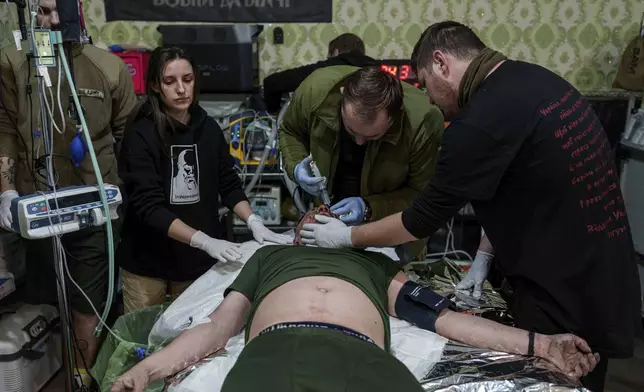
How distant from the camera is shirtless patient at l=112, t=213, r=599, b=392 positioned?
1.18 m

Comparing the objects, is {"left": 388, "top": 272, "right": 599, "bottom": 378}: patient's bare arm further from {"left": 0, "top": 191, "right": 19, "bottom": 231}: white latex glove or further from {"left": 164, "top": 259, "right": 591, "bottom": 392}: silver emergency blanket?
{"left": 0, "top": 191, "right": 19, "bottom": 231}: white latex glove

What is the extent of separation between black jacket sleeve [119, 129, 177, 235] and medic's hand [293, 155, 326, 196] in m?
0.45

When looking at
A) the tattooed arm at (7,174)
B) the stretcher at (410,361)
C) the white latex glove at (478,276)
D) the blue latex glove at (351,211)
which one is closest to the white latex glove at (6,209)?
the tattooed arm at (7,174)

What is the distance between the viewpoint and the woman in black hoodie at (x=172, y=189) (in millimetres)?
2000

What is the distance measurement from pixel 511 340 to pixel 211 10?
259 centimetres

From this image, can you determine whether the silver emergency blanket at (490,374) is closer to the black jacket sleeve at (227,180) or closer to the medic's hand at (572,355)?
the medic's hand at (572,355)

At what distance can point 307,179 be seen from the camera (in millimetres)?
2035

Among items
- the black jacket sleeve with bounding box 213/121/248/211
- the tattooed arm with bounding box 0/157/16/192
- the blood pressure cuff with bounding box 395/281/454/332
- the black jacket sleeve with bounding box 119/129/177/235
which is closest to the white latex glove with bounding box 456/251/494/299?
the blood pressure cuff with bounding box 395/281/454/332

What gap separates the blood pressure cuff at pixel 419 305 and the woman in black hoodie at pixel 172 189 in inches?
23.0

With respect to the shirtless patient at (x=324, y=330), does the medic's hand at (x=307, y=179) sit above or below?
above

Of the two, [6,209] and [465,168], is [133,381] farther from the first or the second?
[465,168]

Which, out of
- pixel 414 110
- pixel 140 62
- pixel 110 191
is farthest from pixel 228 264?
pixel 140 62

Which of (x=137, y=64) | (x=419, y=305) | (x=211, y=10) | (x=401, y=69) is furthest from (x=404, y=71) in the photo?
(x=419, y=305)

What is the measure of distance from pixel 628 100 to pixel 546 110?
2433 millimetres
